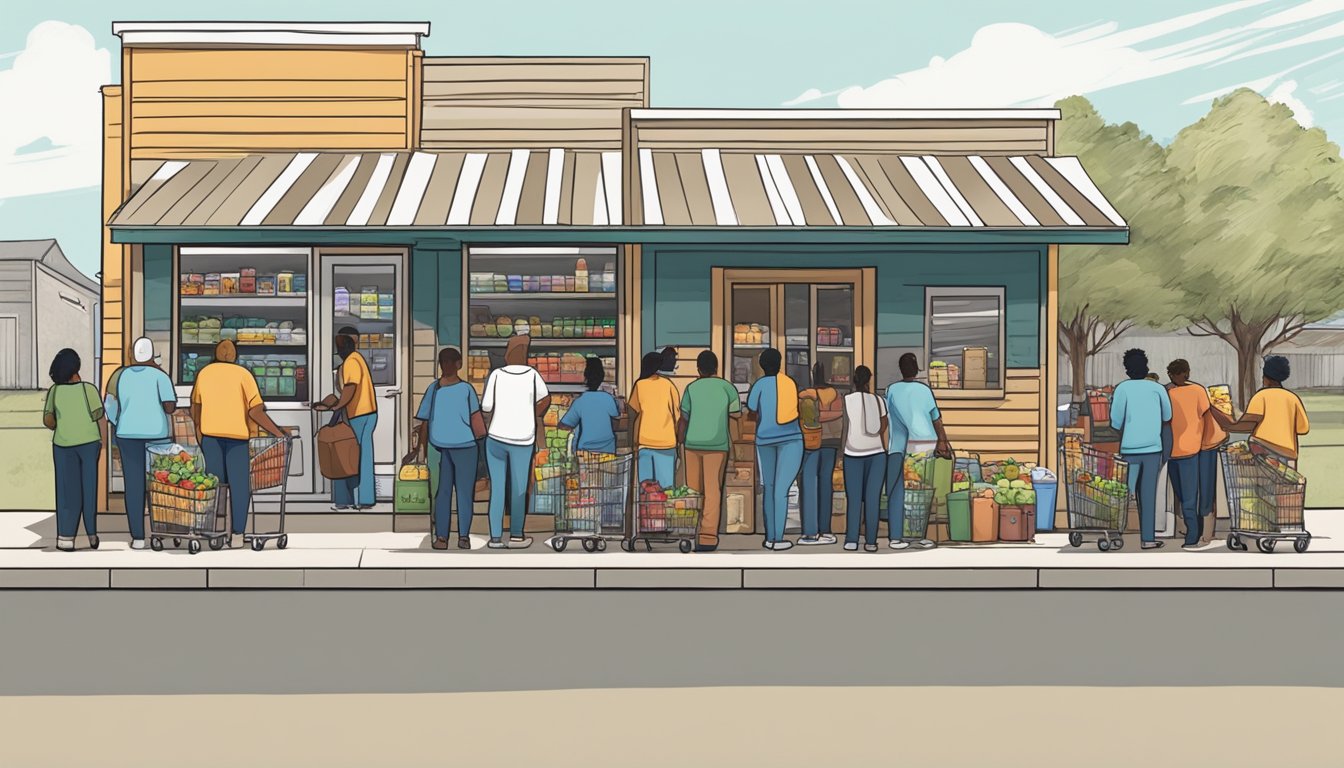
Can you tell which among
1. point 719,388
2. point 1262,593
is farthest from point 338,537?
point 1262,593

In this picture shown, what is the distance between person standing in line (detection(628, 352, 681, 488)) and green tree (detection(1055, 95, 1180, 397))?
136ft

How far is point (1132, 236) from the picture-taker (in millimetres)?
54969

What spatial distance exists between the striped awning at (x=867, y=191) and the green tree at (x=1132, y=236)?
3613 cm

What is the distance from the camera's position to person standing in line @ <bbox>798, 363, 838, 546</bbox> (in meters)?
15.9

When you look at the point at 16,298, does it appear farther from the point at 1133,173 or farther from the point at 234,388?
the point at 234,388

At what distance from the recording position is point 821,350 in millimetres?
18188

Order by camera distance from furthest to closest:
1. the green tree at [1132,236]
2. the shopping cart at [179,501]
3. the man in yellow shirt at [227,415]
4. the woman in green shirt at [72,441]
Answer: the green tree at [1132,236]
the man in yellow shirt at [227,415]
the shopping cart at [179,501]
the woman in green shirt at [72,441]

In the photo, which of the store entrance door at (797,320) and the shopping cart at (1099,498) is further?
the store entrance door at (797,320)

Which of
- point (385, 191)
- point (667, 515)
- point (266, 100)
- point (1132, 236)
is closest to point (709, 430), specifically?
point (667, 515)

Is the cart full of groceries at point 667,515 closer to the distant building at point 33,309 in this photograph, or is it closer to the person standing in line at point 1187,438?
the person standing in line at point 1187,438

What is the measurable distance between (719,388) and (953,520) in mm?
3056

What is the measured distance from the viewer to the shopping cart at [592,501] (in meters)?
15.1

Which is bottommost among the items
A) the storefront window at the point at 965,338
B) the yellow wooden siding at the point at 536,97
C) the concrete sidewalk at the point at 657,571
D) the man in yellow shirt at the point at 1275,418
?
the concrete sidewalk at the point at 657,571

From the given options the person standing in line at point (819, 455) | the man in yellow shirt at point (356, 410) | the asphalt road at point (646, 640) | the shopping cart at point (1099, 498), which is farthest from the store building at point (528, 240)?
the asphalt road at point (646, 640)
